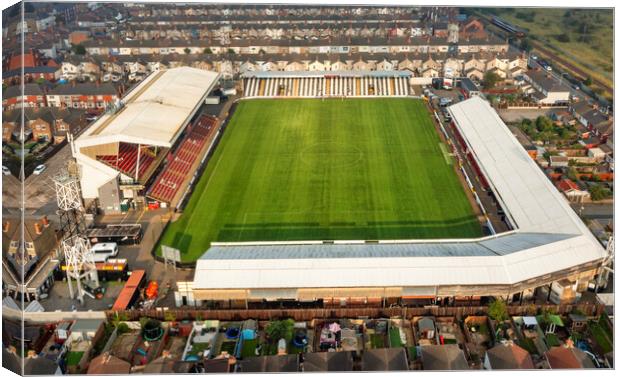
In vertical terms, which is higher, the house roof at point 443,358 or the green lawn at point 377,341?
the house roof at point 443,358

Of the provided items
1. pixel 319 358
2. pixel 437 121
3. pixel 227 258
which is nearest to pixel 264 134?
pixel 437 121

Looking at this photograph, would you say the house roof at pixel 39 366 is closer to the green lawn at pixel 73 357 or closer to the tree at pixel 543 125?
the green lawn at pixel 73 357

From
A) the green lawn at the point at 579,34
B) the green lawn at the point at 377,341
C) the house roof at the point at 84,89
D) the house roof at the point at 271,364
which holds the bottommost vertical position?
the green lawn at the point at 377,341

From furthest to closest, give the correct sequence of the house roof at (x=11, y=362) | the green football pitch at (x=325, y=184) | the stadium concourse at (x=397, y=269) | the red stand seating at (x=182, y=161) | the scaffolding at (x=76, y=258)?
1. the red stand seating at (x=182, y=161)
2. the green football pitch at (x=325, y=184)
3. the scaffolding at (x=76, y=258)
4. the stadium concourse at (x=397, y=269)
5. the house roof at (x=11, y=362)

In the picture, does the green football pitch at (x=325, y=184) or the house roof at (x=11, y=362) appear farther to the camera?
the green football pitch at (x=325, y=184)

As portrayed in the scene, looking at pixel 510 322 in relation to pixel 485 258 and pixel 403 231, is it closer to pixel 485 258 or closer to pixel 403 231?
pixel 485 258

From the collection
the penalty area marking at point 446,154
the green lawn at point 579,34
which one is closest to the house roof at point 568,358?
the green lawn at point 579,34

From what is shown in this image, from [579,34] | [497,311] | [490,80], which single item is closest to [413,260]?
[497,311]
